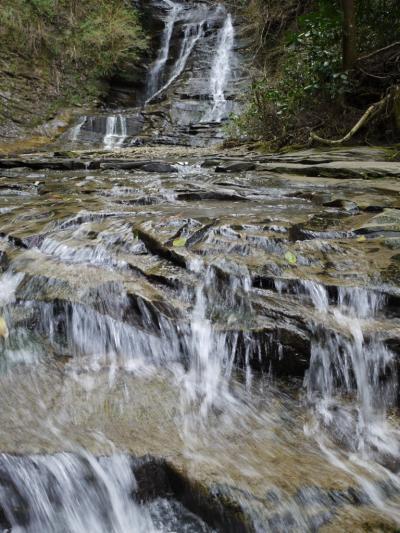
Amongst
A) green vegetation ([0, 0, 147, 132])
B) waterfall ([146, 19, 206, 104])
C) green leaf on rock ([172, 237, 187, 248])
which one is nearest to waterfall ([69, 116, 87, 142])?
green vegetation ([0, 0, 147, 132])

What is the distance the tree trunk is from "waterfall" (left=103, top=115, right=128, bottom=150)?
791cm

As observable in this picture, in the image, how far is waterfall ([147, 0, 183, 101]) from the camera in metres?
18.4

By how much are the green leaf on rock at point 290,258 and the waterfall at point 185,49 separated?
16.4 m

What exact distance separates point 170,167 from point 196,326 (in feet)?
17.3

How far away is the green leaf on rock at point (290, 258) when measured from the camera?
110 inches

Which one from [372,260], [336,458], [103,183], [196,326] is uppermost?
[103,183]

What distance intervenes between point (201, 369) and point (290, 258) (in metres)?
1.02

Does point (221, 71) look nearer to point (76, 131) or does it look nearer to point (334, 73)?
point (76, 131)

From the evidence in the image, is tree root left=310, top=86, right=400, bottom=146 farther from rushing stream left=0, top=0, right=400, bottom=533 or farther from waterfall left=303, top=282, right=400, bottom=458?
waterfall left=303, top=282, right=400, bottom=458

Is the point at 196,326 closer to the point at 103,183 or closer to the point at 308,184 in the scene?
the point at 308,184

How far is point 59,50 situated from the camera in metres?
16.2

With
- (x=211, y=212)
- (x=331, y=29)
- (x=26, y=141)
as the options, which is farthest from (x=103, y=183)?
(x=26, y=141)

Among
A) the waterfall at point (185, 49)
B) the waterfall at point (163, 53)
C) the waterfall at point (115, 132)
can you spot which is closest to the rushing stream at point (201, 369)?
the waterfall at point (115, 132)

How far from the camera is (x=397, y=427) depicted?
2.04 m
